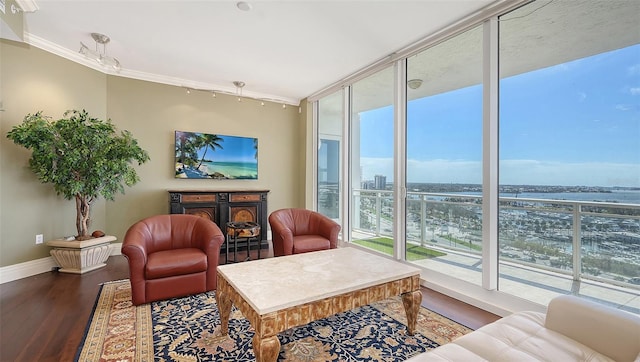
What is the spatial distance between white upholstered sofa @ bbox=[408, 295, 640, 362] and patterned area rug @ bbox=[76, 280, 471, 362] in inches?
29.1

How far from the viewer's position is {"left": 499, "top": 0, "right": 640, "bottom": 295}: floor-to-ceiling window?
7.89 ft

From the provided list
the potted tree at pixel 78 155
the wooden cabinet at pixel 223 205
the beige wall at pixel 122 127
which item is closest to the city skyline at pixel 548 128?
the wooden cabinet at pixel 223 205

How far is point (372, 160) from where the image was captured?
14.8ft

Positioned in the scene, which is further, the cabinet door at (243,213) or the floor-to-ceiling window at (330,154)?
the floor-to-ceiling window at (330,154)

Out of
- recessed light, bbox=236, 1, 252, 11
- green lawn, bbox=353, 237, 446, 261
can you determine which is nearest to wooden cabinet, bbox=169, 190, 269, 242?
green lawn, bbox=353, 237, 446, 261

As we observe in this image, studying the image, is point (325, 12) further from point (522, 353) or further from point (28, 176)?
point (28, 176)

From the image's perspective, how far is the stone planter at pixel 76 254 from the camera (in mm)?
3475

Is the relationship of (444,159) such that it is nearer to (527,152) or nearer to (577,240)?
(527,152)

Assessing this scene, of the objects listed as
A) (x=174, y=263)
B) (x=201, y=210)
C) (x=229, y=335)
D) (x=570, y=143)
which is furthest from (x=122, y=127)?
(x=570, y=143)

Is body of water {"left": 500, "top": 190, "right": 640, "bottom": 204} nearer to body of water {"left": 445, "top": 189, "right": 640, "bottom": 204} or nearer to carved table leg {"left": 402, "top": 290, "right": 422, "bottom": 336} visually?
body of water {"left": 445, "top": 189, "right": 640, "bottom": 204}

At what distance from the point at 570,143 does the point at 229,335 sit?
3.58m

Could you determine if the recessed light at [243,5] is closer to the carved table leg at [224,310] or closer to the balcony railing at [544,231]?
the carved table leg at [224,310]

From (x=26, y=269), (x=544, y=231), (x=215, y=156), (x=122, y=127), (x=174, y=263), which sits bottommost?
(x=26, y=269)

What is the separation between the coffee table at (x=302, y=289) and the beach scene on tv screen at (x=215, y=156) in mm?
2978
